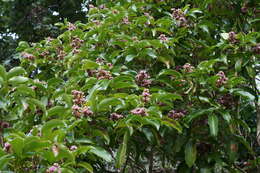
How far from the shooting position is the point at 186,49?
A: 2.35 m

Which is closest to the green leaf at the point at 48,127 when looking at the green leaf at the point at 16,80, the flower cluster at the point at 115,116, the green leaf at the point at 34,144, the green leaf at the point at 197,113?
the green leaf at the point at 34,144

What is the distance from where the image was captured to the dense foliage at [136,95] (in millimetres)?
1536

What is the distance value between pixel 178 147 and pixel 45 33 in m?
3.83

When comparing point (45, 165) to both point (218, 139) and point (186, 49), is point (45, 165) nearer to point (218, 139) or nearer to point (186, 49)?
point (218, 139)

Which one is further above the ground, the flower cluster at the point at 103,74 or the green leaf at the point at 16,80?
the flower cluster at the point at 103,74

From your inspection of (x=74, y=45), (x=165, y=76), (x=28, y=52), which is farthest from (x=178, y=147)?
(x=28, y=52)

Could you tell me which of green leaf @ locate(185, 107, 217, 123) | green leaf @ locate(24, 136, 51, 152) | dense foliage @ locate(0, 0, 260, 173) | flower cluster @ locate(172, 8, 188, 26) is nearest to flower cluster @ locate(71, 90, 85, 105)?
dense foliage @ locate(0, 0, 260, 173)

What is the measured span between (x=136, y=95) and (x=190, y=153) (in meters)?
0.49

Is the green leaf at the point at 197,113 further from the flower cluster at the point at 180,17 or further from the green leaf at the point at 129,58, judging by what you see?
the flower cluster at the point at 180,17

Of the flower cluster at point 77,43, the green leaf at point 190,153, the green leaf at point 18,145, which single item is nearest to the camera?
the green leaf at point 18,145

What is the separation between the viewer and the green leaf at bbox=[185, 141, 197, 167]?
1.89 m

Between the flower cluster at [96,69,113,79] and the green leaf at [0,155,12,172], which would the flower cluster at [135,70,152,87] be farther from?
the green leaf at [0,155,12,172]

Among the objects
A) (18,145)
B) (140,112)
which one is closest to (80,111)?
(140,112)

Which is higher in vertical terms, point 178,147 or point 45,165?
point 178,147
